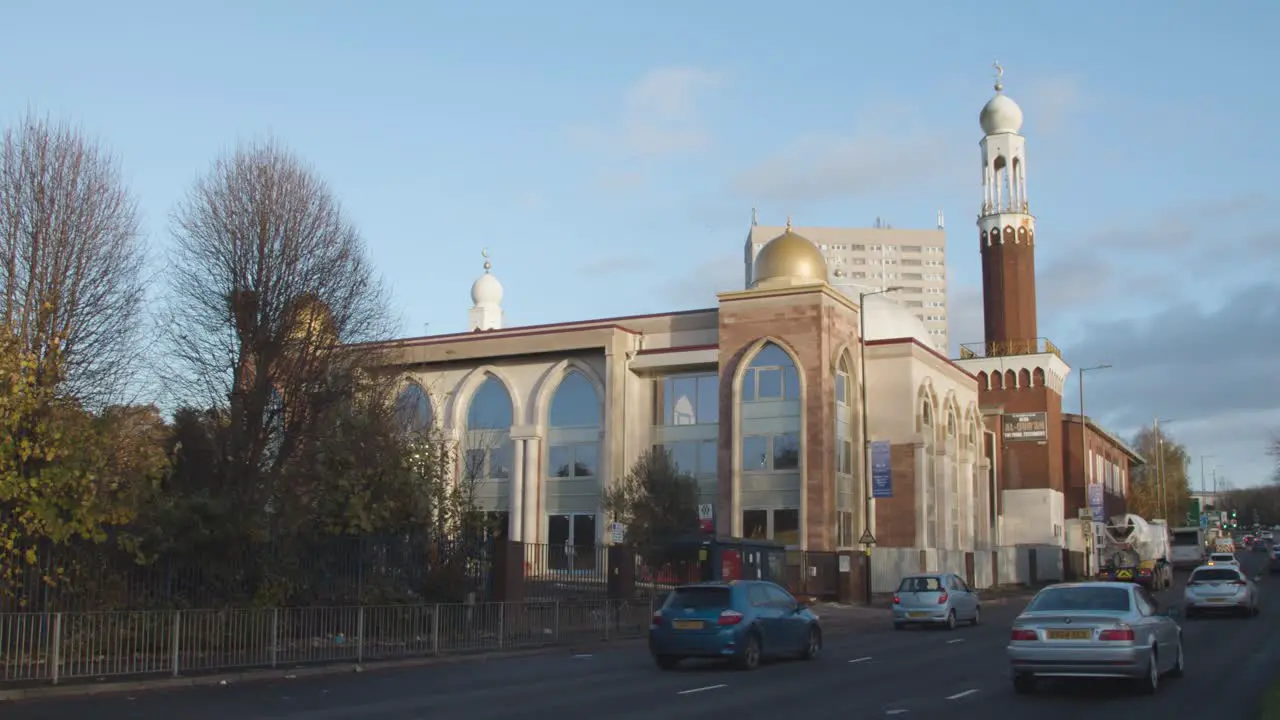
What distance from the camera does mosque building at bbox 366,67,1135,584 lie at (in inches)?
1891

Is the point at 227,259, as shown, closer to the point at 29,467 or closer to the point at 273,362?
the point at 273,362

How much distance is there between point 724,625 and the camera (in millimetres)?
20656

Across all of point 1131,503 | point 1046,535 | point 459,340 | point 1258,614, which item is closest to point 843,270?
point 1131,503

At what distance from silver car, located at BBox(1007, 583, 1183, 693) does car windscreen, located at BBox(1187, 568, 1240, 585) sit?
18968 mm

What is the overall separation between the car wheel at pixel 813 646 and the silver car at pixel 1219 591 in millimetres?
14593

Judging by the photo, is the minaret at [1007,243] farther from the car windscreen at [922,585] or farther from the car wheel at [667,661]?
the car wheel at [667,661]

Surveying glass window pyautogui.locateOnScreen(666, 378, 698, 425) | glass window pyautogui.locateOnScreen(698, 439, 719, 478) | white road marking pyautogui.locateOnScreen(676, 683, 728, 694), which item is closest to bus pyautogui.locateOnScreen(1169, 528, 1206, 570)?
glass window pyautogui.locateOnScreen(698, 439, 719, 478)

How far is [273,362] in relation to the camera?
2845 cm

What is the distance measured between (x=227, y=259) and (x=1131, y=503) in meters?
94.1

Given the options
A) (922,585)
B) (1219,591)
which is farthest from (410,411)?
(1219,591)

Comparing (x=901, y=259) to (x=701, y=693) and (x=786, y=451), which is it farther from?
(x=701, y=693)

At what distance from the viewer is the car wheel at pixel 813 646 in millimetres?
22766

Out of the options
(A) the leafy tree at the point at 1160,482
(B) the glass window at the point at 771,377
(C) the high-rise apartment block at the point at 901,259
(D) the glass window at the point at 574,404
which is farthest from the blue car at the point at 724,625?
(C) the high-rise apartment block at the point at 901,259

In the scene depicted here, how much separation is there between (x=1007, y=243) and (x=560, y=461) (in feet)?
116
